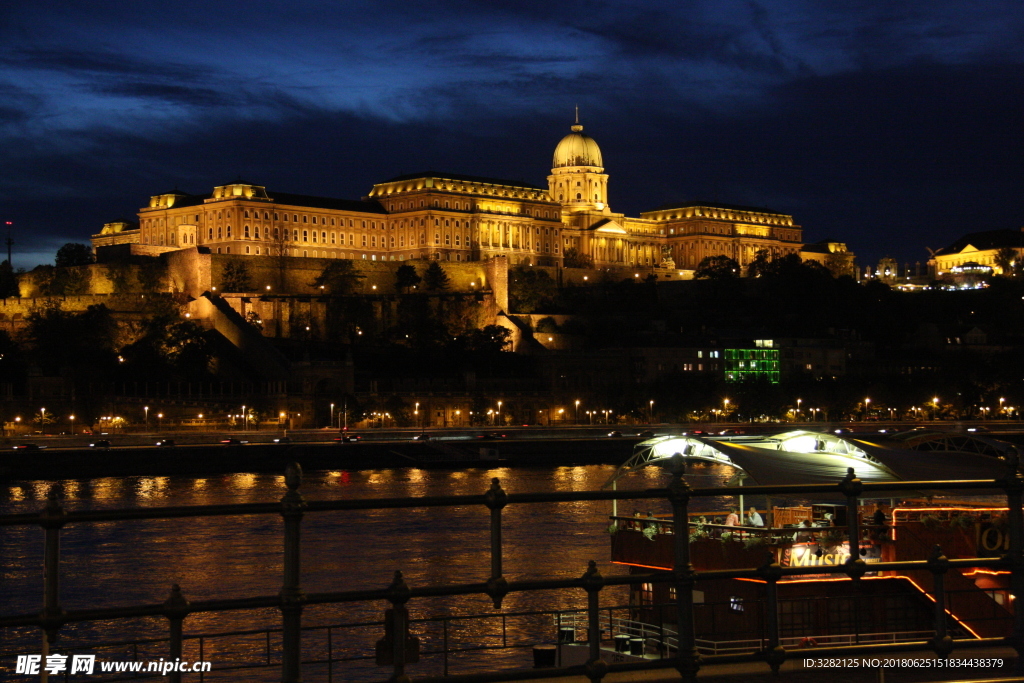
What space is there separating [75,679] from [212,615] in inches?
211

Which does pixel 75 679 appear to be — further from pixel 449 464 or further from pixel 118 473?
pixel 449 464

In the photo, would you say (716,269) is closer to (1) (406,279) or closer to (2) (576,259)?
(2) (576,259)

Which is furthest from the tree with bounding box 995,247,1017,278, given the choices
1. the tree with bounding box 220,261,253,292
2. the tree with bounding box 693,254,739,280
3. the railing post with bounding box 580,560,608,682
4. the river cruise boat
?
the railing post with bounding box 580,560,608,682

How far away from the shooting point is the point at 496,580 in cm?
679

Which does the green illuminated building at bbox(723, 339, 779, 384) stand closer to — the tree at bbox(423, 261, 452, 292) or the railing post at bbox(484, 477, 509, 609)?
the tree at bbox(423, 261, 452, 292)

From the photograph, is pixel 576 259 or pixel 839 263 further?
pixel 839 263

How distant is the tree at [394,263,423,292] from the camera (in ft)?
301

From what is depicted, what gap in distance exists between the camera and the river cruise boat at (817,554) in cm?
1279

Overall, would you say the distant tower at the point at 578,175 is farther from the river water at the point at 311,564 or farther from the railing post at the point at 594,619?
the railing post at the point at 594,619

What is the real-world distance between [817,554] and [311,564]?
1675 centimetres

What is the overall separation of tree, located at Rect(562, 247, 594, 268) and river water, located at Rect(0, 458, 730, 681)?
223ft

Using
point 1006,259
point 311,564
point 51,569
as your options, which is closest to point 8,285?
point 311,564

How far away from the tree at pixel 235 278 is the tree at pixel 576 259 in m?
34.3

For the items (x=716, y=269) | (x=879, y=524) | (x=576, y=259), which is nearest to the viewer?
(x=879, y=524)
